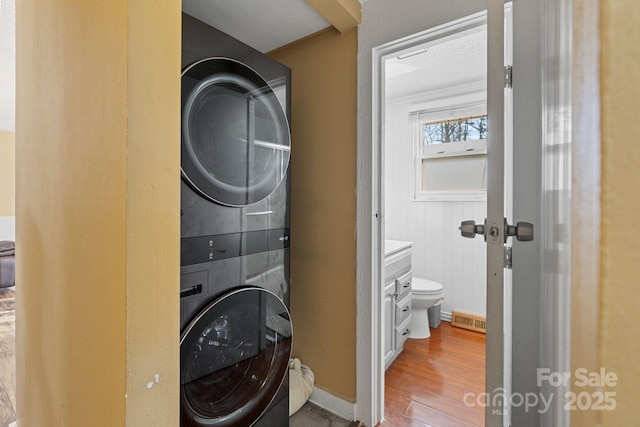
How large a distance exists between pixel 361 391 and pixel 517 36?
5.88ft

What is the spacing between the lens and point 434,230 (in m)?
3.00

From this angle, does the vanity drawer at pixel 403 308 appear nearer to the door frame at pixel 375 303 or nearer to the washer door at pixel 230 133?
the door frame at pixel 375 303

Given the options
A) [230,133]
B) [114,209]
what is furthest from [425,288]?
[114,209]

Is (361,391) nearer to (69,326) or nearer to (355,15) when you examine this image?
(69,326)

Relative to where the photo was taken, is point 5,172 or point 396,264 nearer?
point 396,264

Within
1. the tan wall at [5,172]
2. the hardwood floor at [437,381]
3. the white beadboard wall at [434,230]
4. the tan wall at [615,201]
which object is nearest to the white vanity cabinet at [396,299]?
the hardwood floor at [437,381]

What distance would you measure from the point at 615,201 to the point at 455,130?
3098 mm

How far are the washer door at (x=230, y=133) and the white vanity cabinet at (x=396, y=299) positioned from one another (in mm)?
1107

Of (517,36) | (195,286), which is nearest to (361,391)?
(195,286)

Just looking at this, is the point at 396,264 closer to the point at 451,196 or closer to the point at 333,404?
the point at 333,404

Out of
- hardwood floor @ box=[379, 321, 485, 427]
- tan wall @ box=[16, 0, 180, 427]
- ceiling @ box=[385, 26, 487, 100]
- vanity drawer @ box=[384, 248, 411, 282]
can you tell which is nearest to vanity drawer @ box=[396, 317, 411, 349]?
hardwood floor @ box=[379, 321, 485, 427]

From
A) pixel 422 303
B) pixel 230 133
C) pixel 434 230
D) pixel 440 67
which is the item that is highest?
pixel 440 67

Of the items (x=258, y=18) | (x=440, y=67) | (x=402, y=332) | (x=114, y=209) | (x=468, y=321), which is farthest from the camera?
(x=468, y=321)

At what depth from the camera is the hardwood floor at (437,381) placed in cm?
161
